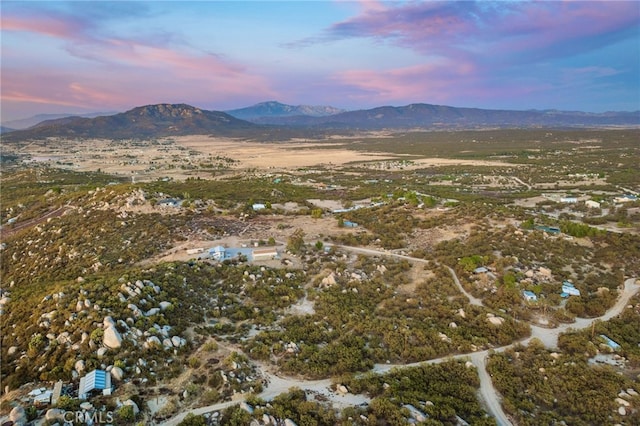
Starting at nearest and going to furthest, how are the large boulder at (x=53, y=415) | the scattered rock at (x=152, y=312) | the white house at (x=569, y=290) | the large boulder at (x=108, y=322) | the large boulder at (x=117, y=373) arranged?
the large boulder at (x=53, y=415) → the large boulder at (x=117, y=373) → the large boulder at (x=108, y=322) → the scattered rock at (x=152, y=312) → the white house at (x=569, y=290)

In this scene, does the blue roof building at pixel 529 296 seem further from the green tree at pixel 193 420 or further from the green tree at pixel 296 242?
the green tree at pixel 193 420

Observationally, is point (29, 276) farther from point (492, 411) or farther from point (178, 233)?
point (492, 411)

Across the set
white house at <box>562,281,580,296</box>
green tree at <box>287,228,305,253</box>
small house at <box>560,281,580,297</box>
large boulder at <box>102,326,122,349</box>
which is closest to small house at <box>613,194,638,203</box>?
white house at <box>562,281,580,296</box>

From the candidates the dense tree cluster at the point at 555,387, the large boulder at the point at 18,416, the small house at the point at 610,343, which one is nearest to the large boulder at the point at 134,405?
the large boulder at the point at 18,416

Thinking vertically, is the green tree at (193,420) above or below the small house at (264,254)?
below

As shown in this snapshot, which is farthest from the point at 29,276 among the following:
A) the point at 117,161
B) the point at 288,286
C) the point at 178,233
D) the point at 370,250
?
the point at 117,161

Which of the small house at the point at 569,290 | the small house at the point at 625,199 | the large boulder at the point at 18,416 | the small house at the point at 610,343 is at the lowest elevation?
the small house at the point at 610,343

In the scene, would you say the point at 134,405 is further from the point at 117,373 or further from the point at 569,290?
the point at 569,290

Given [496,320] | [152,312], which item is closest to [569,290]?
[496,320]

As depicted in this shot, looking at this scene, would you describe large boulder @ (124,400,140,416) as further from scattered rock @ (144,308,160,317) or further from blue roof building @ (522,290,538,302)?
blue roof building @ (522,290,538,302)
